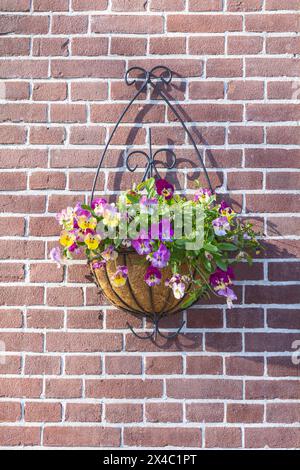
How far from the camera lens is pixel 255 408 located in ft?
6.29

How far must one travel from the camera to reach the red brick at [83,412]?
1925mm

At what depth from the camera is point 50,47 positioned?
202cm

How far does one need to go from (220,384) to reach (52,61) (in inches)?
45.3

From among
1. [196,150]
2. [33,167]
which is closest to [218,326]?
[196,150]

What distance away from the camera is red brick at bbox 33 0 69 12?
2025 mm

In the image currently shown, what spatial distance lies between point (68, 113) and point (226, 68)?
0.52 metres

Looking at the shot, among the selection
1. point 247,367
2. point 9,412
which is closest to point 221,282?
point 247,367

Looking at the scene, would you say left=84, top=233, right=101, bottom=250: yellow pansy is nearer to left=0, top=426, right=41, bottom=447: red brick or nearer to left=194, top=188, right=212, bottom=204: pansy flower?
left=194, top=188, right=212, bottom=204: pansy flower

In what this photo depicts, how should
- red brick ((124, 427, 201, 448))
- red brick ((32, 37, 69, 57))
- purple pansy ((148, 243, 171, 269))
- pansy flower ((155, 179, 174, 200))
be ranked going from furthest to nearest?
1. red brick ((32, 37, 69, 57))
2. red brick ((124, 427, 201, 448))
3. pansy flower ((155, 179, 174, 200))
4. purple pansy ((148, 243, 171, 269))


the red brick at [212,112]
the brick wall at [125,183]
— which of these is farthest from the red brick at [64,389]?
the red brick at [212,112]

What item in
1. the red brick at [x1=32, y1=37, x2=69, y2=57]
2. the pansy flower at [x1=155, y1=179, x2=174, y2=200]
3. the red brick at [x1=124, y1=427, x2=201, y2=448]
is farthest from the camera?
the red brick at [x1=32, y1=37, x2=69, y2=57]

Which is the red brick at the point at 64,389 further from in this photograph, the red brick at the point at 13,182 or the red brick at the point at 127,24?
the red brick at the point at 127,24

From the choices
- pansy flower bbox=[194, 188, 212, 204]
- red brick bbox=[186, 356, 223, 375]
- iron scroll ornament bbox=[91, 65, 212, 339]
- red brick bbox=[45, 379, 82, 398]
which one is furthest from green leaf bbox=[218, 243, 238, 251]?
red brick bbox=[45, 379, 82, 398]

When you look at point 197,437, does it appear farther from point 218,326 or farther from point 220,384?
point 218,326
